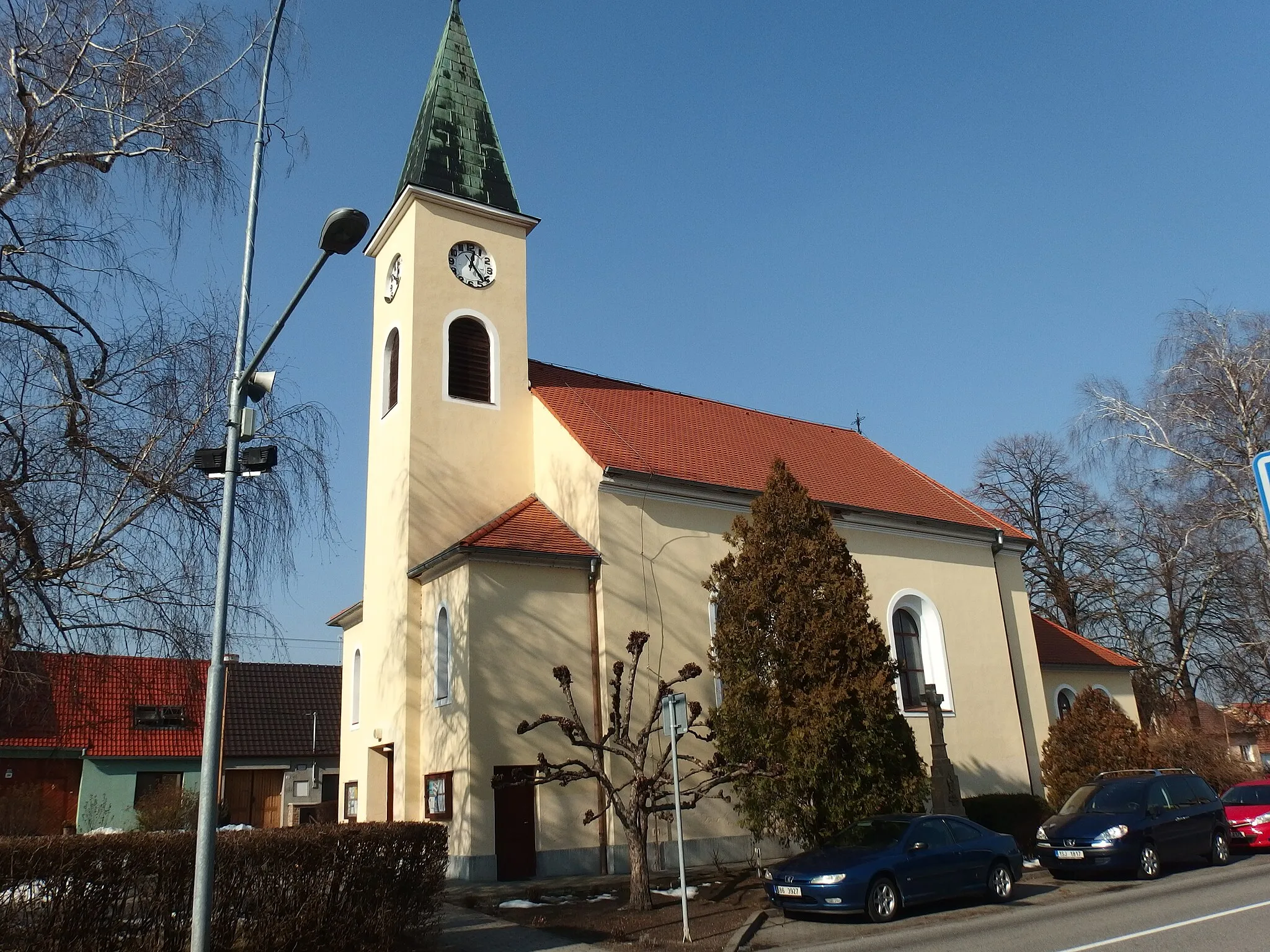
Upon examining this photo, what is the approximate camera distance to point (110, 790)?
29.8m

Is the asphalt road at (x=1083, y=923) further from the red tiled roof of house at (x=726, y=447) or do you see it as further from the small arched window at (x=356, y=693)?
the small arched window at (x=356, y=693)

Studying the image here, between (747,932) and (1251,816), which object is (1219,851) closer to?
(1251,816)

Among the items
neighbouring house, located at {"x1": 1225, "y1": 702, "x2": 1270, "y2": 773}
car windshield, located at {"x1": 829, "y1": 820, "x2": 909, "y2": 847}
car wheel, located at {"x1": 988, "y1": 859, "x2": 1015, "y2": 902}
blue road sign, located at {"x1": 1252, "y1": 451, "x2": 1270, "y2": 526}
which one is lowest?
car wheel, located at {"x1": 988, "y1": 859, "x2": 1015, "y2": 902}

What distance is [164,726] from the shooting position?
3158cm

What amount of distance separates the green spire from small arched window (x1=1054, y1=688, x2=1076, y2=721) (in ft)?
63.3

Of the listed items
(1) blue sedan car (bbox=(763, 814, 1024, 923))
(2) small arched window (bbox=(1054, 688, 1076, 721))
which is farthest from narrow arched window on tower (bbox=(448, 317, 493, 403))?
(2) small arched window (bbox=(1054, 688, 1076, 721))

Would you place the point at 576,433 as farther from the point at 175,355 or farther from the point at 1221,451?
→ the point at 1221,451

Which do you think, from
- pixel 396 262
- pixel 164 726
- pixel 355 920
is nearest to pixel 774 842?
pixel 355 920

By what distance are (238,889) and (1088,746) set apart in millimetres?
18522

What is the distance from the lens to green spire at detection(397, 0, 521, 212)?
72.1ft

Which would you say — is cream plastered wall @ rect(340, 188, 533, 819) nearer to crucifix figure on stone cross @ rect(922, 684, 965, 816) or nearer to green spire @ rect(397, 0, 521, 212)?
green spire @ rect(397, 0, 521, 212)

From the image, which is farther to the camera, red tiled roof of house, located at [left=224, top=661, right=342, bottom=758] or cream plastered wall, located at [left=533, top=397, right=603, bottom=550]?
red tiled roof of house, located at [left=224, top=661, right=342, bottom=758]

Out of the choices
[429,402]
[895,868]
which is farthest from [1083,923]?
[429,402]

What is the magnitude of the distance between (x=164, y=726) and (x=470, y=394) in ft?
63.1
